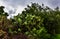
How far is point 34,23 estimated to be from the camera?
1742 cm

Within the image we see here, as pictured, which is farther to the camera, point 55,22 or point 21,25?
point 55,22

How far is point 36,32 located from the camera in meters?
17.0

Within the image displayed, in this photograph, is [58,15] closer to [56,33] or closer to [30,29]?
[56,33]

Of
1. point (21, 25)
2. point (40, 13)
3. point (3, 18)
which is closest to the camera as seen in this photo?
point (3, 18)

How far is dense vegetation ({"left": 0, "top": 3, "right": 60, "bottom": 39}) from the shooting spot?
14.6 meters

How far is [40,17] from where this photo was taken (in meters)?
18.0

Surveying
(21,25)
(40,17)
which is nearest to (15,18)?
(21,25)

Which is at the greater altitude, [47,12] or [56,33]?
[47,12]

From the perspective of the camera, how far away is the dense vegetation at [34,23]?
1461 cm

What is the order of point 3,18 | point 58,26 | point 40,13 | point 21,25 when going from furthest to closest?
point 58,26
point 40,13
point 21,25
point 3,18

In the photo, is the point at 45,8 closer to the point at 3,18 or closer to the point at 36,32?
the point at 36,32

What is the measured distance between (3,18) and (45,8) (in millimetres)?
8549

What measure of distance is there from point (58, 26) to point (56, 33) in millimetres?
809

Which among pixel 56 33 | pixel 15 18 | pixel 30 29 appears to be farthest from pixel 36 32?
pixel 56 33
